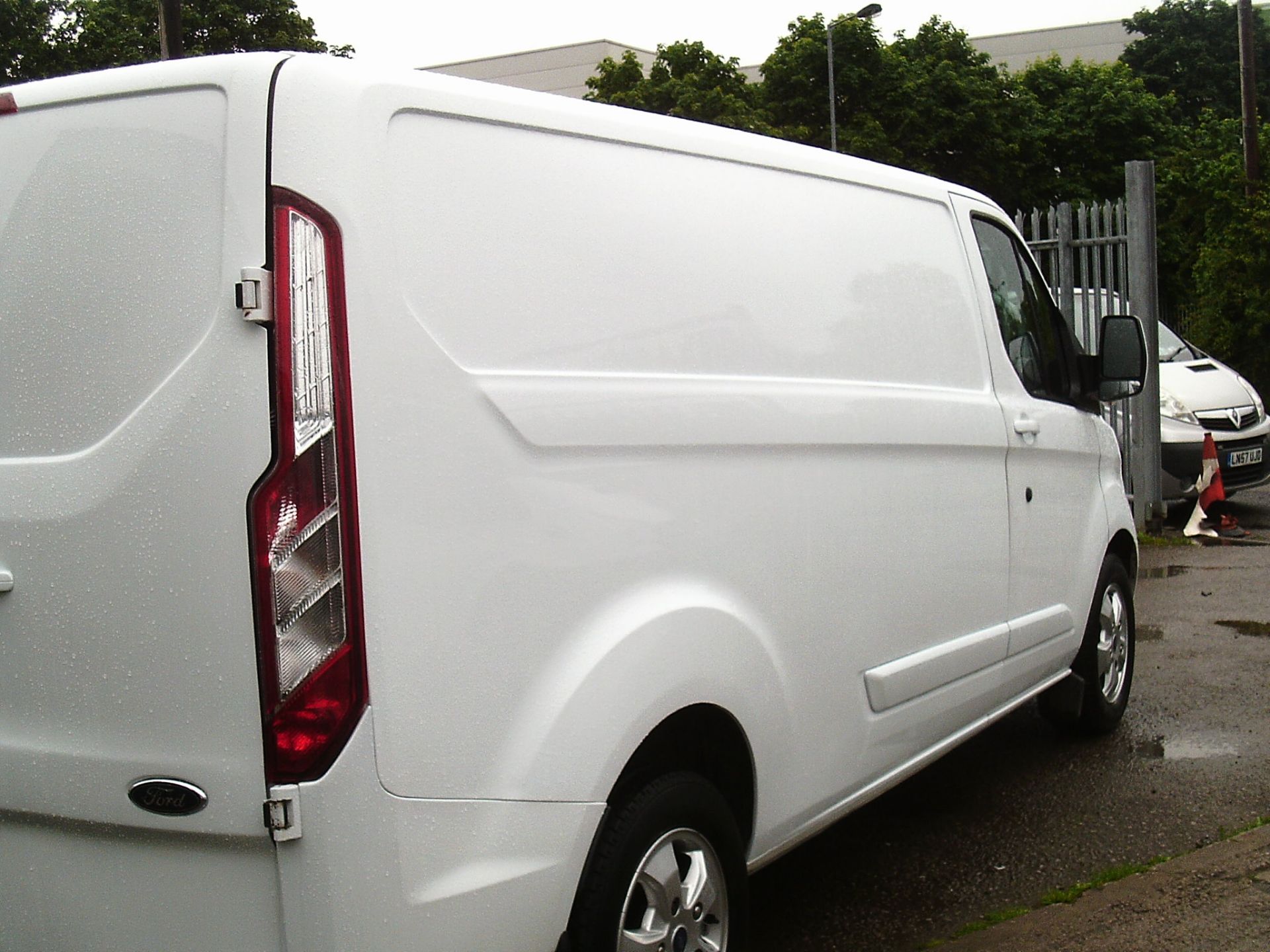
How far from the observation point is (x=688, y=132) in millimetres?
2949

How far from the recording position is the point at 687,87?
1549 inches

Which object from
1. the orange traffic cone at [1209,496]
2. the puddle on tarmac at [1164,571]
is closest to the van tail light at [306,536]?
the puddle on tarmac at [1164,571]

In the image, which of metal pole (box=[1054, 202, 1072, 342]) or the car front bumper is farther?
the car front bumper

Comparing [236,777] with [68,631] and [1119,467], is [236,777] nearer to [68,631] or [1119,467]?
[68,631]

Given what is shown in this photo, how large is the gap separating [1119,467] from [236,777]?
4077 millimetres

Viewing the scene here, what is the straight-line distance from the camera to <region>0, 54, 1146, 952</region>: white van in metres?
2.08

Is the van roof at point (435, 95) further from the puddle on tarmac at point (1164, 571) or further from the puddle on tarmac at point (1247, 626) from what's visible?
the puddle on tarmac at point (1164, 571)

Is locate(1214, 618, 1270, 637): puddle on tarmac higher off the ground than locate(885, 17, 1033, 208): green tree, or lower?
lower

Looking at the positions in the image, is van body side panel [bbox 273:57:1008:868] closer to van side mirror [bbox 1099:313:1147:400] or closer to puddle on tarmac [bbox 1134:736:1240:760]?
van side mirror [bbox 1099:313:1147:400]

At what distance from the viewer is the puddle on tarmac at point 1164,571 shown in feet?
29.4

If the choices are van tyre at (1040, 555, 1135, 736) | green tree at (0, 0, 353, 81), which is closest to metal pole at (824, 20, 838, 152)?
green tree at (0, 0, 353, 81)

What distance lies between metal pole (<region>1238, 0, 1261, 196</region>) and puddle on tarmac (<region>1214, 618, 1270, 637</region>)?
15.5m

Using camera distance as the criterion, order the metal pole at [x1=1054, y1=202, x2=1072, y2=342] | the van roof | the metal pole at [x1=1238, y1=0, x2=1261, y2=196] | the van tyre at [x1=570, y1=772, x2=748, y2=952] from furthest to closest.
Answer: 1. the metal pole at [x1=1238, y1=0, x2=1261, y2=196]
2. the metal pole at [x1=1054, y1=202, x2=1072, y2=342]
3. the van tyre at [x1=570, y1=772, x2=748, y2=952]
4. the van roof

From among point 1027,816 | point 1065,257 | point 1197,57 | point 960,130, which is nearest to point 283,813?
point 1027,816
